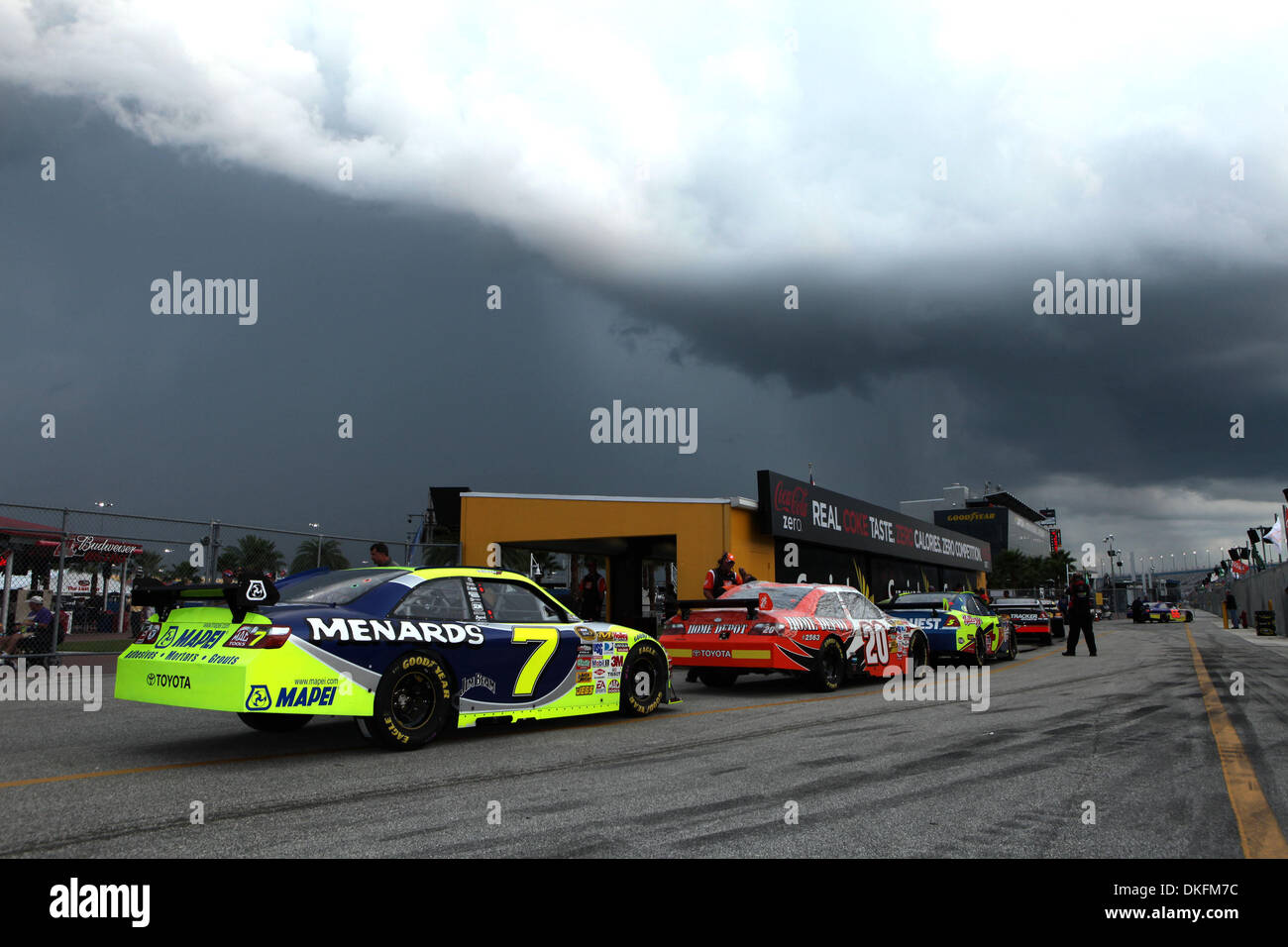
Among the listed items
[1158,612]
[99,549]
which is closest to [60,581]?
[99,549]

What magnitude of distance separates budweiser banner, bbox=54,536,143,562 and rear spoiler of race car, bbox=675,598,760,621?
8.57 m

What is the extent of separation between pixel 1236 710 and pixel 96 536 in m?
14.6

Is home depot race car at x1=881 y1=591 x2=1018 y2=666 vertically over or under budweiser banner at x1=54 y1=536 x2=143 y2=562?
under

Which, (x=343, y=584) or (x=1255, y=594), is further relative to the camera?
(x=1255, y=594)

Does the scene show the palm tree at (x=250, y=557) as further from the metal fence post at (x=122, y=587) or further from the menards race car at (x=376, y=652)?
the menards race car at (x=376, y=652)

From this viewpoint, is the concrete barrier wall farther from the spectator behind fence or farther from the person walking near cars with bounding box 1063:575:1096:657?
the spectator behind fence

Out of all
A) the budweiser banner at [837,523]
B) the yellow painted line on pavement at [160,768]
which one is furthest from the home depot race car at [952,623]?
the yellow painted line on pavement at [160,768]

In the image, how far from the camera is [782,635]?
10305 millimetres

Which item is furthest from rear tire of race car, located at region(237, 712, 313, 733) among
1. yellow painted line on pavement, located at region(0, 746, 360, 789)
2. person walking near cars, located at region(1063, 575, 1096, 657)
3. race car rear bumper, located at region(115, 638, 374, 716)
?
person walking near cars, located at region(1063, 575, 1096, 657)

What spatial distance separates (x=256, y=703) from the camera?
213 inches

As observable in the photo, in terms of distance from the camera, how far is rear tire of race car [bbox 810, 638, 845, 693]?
10734 millimetres

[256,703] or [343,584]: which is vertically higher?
[343,584]
